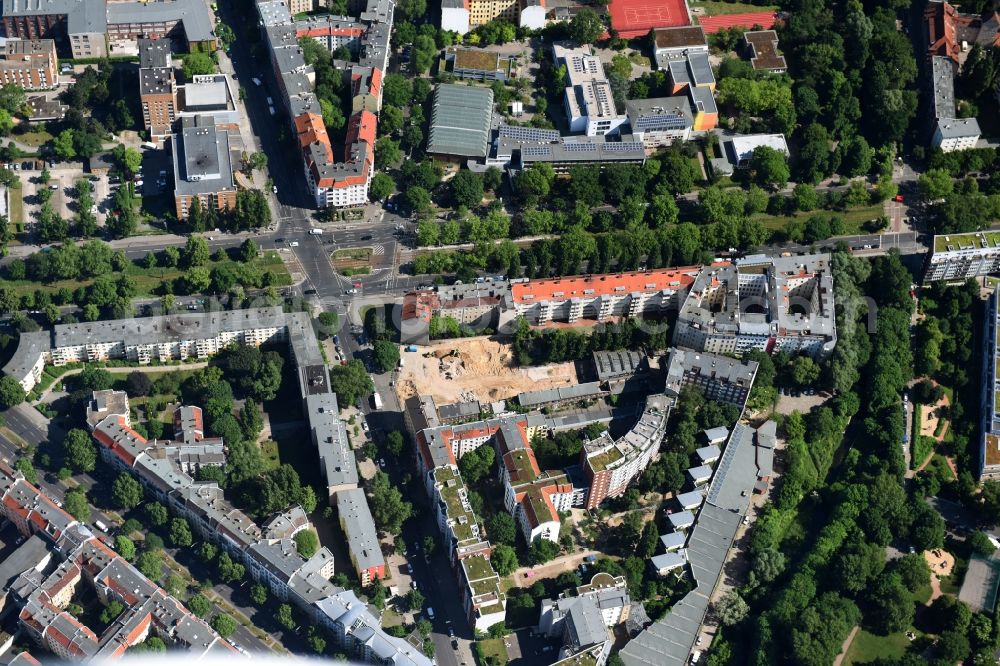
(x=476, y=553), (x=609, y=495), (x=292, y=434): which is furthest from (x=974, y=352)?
(x=292, y=434)

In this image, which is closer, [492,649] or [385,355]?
[492,649]

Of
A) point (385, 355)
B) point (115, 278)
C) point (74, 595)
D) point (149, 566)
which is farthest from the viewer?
point (115, 278)

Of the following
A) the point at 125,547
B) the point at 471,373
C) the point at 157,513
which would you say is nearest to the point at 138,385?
the point at 157,513

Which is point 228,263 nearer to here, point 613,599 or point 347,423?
point 347,423

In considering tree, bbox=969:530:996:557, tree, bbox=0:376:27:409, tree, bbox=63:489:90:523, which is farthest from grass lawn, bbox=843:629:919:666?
tree, bbox=0:376:27:409

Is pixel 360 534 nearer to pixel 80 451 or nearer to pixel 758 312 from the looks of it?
pixel 80 451

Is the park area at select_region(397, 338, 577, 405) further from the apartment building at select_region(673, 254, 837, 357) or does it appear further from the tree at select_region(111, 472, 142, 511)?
the tree at select_region(111, 472, 142, 511)
